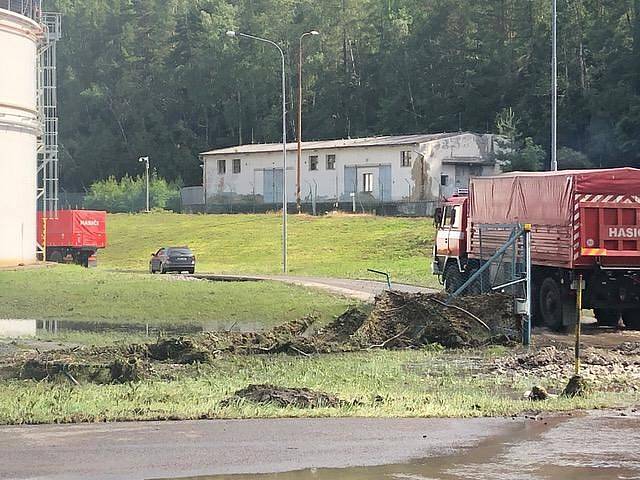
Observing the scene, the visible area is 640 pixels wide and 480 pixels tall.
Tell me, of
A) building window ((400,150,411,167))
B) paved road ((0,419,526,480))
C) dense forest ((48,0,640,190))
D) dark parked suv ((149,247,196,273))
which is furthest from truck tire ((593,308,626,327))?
building window ((400,150,411,167))

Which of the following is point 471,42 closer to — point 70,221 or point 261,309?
point 70,221

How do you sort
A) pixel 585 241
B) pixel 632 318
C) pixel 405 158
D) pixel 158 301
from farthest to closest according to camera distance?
pixel 405 158, pixel 158 301, pixel 632 318, pixel 585 241

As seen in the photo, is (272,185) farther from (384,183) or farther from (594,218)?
(594,218)

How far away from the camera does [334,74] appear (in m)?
114

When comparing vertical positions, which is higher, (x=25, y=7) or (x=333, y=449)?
(x=25, y=7)

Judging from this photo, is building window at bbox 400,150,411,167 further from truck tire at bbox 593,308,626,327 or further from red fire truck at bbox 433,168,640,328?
truck tire at bbox 593,308,626,327

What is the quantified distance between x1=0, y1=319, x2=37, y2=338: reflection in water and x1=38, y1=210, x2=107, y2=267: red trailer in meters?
29.4

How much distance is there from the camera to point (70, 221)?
190 ft

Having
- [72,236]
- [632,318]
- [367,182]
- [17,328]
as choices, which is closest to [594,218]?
[632,318]

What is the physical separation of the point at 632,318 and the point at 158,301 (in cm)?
1222

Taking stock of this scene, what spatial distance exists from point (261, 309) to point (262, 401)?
52.9 ft

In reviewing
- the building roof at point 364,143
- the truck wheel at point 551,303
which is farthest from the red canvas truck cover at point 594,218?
the building roof at point 364,143

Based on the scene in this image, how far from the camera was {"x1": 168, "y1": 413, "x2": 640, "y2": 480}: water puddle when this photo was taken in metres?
10.3

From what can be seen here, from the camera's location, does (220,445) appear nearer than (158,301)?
Yes
